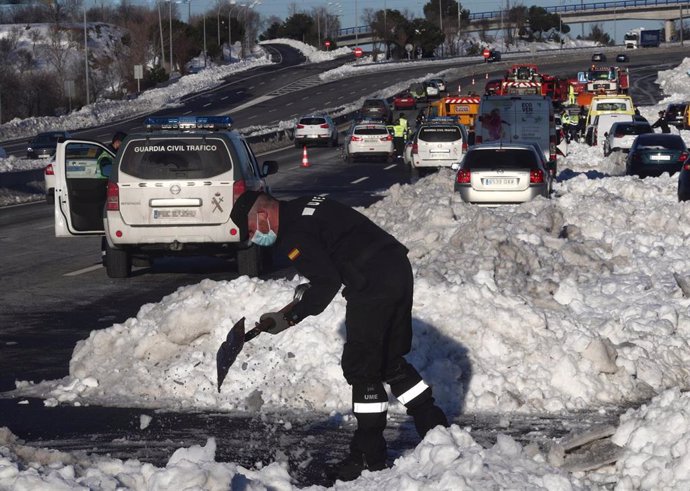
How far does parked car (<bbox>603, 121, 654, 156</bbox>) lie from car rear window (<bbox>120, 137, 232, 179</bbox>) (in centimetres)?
2689

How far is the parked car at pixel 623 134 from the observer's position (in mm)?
41562

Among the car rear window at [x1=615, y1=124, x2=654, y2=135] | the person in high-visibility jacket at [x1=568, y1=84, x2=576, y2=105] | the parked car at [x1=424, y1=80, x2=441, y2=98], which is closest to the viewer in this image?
the car rear window at [x1=615, y1=124, x2=654, y2=135]

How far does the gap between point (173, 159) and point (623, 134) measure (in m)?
27.9

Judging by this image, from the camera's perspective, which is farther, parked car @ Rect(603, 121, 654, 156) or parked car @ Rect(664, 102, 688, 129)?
parked car @ Rect(664, 102, 688, 129)

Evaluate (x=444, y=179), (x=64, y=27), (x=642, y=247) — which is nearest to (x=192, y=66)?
(x=64, y=27)

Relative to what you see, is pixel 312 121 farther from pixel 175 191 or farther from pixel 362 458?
pixel 362 458

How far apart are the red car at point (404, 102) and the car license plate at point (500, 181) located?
6092cm

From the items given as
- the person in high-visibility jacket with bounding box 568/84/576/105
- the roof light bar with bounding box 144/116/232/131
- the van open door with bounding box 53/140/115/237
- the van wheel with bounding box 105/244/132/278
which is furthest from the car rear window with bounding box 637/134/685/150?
the person in high-visibility jacket with bounding box 568/84/576/105

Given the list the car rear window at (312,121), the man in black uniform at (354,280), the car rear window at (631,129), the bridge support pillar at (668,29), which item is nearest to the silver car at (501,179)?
the man in black uniform at (354,280)

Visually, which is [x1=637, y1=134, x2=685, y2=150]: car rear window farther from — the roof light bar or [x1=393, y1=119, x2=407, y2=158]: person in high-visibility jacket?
the roof light bar

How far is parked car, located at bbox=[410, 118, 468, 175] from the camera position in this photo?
38.5 meters

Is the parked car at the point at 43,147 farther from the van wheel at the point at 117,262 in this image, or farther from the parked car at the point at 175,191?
the parked car at the point at 175,191

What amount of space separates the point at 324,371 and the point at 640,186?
15.6 meters

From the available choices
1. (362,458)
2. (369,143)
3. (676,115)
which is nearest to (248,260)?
(362,458)
